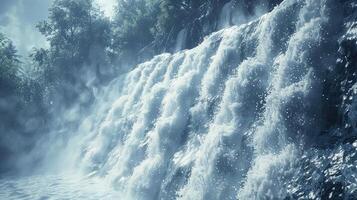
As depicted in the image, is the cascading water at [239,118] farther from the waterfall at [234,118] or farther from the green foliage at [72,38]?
the green foliage at [72,38]

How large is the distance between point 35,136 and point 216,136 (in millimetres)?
27728

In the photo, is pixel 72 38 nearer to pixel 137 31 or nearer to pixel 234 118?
pixel 137 31

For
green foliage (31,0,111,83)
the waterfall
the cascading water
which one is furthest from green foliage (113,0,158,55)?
the waterfall

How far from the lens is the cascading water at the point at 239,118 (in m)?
7.66

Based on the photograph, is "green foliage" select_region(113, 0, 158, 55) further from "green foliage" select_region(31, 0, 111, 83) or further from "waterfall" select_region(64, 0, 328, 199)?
"waterfall" select_region(64, 0, 328, 199)

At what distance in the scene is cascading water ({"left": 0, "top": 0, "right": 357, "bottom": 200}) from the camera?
25.1ft

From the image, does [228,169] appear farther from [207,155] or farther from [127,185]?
[127,185]

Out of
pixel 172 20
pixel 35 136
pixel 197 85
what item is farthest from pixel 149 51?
pixel 197 85

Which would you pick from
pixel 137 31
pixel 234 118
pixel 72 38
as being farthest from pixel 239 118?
pixel 72 38

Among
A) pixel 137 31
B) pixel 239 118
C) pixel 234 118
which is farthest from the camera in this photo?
pixel 137 31

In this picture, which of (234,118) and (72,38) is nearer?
(234,118)

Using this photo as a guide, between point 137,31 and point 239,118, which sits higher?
point 137,31

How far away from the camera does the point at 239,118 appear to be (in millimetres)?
9812

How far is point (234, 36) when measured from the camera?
476 inches
